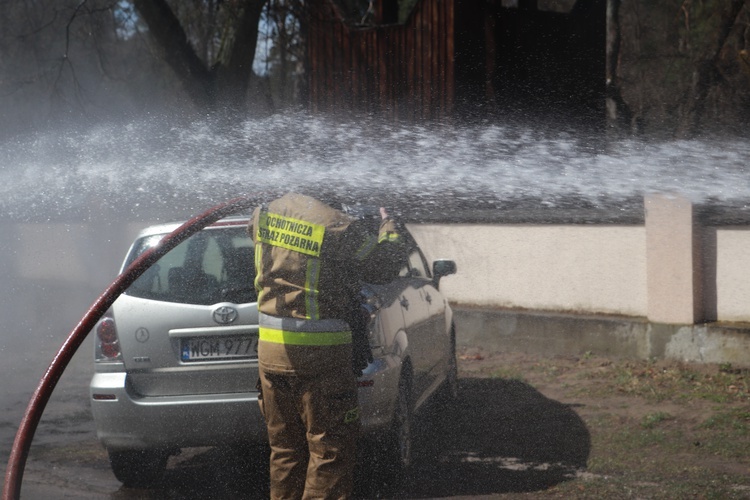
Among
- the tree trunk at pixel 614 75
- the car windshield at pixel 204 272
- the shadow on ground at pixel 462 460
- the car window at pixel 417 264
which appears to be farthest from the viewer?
the tree trunk at pixel 614 75

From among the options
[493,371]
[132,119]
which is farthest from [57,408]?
[132,119]

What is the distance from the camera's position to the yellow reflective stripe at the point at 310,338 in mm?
4582

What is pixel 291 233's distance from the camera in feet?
15.1

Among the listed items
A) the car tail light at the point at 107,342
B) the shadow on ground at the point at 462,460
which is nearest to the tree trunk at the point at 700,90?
the shadow on ground at the point at 462,460

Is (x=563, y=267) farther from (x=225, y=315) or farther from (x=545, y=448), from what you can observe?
(x=225, y=315)

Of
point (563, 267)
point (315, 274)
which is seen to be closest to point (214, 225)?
point (315, 274)

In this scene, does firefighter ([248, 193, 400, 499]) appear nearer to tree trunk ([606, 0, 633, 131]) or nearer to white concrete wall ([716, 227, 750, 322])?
white concrete wall ([716, 227, 750, 322])

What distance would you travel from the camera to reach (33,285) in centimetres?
1905

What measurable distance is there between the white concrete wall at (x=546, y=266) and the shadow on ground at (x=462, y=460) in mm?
1943

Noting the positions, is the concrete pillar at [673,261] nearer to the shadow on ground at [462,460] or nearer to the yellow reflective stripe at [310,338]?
the shadow on ground at [462,460]

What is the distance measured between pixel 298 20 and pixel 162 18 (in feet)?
9.43

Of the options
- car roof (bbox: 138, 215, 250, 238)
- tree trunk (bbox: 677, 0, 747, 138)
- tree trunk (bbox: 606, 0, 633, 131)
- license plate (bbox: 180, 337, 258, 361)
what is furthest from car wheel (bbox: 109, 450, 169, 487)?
tree trunk (bbox: 677, 0, 747, 138)

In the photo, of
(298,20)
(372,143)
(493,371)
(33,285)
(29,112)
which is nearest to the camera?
(493,371)

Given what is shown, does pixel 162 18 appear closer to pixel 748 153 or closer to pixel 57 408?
pixel 57 408
